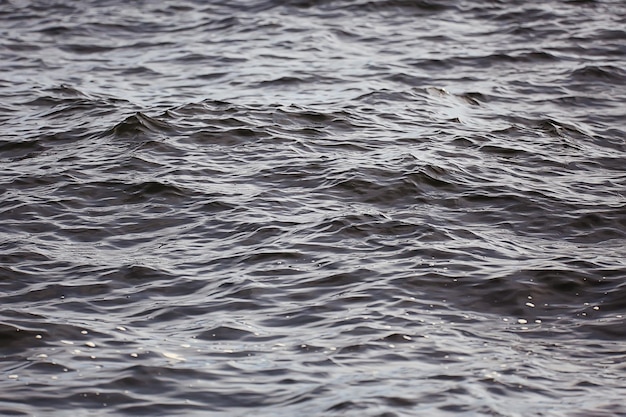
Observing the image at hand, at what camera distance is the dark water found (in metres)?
A: 7.85

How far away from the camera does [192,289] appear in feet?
30.9

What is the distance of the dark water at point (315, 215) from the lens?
309 inches

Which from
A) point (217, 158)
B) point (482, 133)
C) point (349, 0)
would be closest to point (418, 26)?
point (349, 0)

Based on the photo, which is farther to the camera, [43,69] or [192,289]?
[43,69]

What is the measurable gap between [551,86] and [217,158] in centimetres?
554

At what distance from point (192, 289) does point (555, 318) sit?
3212mm

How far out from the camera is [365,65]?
16.3 m

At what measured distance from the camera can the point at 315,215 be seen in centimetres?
1104

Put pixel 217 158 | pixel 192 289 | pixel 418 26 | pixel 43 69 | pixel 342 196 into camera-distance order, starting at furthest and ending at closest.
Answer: pixel 418 26, pixel 43 69, pixel 217 158, pixel 342 196, pixel 192 289

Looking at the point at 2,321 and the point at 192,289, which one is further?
the point at 192,289

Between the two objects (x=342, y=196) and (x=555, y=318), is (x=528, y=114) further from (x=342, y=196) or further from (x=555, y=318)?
(x=555, y=318)

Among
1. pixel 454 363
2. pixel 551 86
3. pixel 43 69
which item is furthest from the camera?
pixel 43 69

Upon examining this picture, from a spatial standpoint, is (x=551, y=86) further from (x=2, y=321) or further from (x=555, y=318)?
(x=2, y=321)

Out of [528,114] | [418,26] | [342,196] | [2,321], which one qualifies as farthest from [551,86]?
[2,321]
